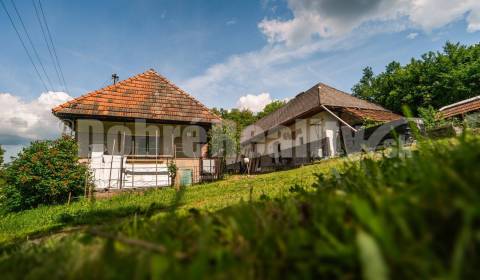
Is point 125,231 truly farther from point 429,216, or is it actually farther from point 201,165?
point 201,165

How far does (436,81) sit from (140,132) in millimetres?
28098

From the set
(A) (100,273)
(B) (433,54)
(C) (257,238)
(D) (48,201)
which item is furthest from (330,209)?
(B) (433,54)

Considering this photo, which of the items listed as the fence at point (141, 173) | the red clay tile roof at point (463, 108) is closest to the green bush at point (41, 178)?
the fence at point (141, 173)

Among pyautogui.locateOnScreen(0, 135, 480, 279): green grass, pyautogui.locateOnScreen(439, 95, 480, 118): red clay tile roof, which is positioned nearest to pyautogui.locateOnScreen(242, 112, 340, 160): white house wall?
pyautogui.locateOnScreen(439, 95, 480, 118): red clay tile roof

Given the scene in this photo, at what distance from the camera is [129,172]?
41.4ft

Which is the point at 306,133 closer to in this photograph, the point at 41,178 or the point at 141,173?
the point at 141,173

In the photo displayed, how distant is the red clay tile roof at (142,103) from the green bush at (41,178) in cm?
253

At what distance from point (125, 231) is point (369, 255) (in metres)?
0.90

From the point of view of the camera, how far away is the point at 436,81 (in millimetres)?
26797

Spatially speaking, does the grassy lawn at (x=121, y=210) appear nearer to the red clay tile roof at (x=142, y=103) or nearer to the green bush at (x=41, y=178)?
the green bush at (x=41, y=178)

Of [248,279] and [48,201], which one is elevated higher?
[248,279]

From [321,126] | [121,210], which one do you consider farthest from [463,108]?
[121,210]

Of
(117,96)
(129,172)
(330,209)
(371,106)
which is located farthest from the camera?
(371,106)

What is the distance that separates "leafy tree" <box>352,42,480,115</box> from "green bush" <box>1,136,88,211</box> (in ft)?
92.6
